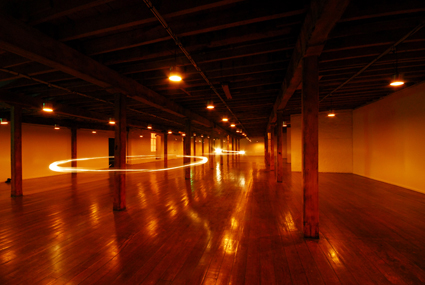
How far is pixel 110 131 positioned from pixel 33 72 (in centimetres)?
1343

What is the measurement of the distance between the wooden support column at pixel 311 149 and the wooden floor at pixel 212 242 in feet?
1.25

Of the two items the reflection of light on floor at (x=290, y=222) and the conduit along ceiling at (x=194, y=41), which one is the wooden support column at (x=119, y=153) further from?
the reflection of light on floor at (x=290, y=222)

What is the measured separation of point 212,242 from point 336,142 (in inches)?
458

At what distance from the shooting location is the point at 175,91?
7.29 m

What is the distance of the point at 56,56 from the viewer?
368 centimetres

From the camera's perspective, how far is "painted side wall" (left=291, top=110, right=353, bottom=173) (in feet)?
39.0

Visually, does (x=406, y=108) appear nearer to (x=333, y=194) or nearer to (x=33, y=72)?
(x=333, y=194)

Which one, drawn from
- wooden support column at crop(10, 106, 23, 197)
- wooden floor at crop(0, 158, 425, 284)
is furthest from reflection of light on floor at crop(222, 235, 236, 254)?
wooden support column at crop(10, 106, 23, 197)

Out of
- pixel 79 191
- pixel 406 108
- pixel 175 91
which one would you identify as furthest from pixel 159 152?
pixel 406 108

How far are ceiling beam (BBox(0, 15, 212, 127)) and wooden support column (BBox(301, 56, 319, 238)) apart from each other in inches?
180

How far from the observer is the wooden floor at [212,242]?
8.73 ft

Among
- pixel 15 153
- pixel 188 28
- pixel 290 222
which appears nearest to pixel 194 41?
pixel 188 28

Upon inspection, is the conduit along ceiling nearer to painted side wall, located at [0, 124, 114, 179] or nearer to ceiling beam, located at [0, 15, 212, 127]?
ceiling beam, located at [0, 15, 212, 127]

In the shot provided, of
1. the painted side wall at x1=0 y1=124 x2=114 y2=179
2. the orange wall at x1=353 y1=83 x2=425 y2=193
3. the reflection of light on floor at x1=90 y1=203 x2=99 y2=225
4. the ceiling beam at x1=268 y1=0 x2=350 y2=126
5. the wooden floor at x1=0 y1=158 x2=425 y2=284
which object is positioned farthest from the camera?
the painted side wall at x1=0 y1=124 x2=114 y2=179
